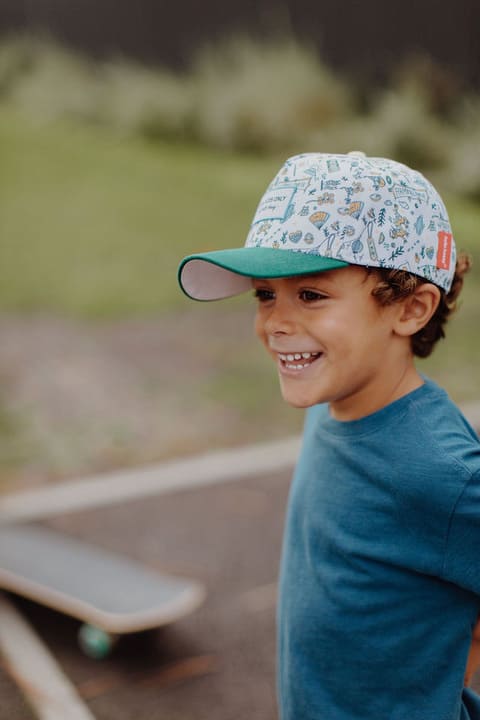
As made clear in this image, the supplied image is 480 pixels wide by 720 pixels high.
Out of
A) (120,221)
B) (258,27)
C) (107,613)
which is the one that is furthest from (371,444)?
(258,27)

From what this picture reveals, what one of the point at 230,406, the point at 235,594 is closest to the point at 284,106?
the point at 230,406

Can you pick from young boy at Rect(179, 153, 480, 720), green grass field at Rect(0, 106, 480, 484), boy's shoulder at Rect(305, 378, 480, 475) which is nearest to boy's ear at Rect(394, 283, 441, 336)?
young boy at Rect(179, 153, 480, 720)

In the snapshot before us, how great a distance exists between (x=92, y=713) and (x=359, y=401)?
151 cm

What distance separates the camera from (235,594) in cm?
300

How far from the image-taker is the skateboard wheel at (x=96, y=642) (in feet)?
8.51

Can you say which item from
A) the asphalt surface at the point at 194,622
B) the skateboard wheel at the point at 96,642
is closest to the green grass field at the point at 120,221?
the asphalt surface at the point at 194,622

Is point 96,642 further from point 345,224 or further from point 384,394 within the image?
point 345,224

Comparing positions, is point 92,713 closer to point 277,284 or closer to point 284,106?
point 277,284

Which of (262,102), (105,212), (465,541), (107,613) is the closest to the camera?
(465,541)

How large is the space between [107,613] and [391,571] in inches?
58.9

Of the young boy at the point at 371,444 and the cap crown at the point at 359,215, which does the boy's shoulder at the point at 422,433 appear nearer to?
the young boy at the point at 371,444

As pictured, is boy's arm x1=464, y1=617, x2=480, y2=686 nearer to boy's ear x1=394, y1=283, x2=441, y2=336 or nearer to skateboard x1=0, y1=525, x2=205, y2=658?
boy's ear x1=394, y1=283, x2=441, y2=336

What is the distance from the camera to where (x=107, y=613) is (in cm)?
259

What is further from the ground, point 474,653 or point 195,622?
point 474,653
